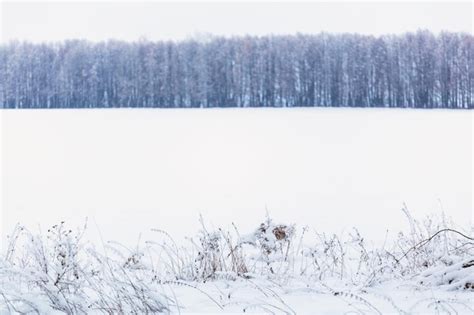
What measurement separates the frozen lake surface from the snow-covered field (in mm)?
39

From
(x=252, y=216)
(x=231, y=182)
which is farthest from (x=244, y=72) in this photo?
(x=252, y=216)

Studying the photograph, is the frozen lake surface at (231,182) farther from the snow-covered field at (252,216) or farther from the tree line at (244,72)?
the tree line at (244,72)

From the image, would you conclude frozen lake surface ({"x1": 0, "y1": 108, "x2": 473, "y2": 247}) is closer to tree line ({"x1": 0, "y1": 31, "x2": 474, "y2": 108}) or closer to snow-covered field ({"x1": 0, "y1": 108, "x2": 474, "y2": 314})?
snow-covered field ({"x1": 0, "y1": 108, "x2": 474, "y2": 314})

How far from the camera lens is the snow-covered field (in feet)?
12.2

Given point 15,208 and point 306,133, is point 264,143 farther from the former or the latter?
point 15,208

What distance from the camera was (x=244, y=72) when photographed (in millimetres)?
76312

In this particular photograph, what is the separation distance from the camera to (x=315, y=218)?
917 centimetres

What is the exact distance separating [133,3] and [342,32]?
2940 inches

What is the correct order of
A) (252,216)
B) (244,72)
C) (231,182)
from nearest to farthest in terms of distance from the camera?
(252,216) → (231,182) → (244,72)

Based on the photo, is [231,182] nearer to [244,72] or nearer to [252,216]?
[252,216]

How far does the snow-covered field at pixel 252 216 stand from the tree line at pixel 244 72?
5043cm

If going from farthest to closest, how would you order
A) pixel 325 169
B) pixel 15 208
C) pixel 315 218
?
pixel 325 169 < pixel 15 208 < pixel 315 218

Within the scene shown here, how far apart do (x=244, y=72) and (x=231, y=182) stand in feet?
212

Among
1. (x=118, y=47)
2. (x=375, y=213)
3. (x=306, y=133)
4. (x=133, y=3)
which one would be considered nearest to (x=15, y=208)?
(x=375, y=213)
